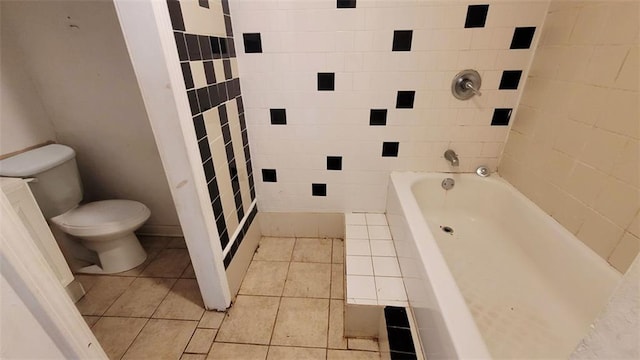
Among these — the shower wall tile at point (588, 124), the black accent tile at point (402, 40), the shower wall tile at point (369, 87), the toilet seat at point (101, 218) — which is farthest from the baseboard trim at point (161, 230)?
the shower wall tile at point (588, 124)

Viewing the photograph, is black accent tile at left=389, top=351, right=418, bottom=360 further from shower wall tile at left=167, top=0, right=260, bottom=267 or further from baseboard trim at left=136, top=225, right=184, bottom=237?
baseboard trim at left=136, top=225, right=184, bottom=237

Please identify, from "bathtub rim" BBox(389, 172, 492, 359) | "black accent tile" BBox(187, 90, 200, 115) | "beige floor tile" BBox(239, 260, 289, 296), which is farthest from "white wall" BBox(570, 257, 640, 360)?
"beige floor tile" BBox(239, 260, 289, 296)

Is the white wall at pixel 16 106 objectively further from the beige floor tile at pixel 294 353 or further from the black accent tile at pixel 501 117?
the black accent tile at pixel 501 117

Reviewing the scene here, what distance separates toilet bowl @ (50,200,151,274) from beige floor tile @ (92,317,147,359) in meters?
0.37

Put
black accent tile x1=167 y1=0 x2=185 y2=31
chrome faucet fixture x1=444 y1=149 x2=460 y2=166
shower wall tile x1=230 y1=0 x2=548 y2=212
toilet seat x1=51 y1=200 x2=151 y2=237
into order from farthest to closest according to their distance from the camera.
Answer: chrome faucet fixture x1=444 y1=149 x2=460 y2=166 < toilet seat x1=51 y1=200 x2=151 y2=237 < shower wall tile x1=230 y1=0 x2=548 y2=212 < black accent tile x1=167 y1=0 x2=185 y2=31

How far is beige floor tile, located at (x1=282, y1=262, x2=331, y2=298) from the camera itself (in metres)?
1.46

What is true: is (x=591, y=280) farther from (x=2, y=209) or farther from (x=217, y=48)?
(x=217, y=48)

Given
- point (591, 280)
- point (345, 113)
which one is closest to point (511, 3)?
point (345, 113)

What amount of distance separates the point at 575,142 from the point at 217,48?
158 centimetres

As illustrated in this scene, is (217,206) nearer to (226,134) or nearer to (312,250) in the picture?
(226,134)

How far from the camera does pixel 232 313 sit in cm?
135

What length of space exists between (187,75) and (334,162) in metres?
0.93

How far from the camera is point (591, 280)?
3.31 ft

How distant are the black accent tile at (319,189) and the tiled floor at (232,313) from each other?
39cm
